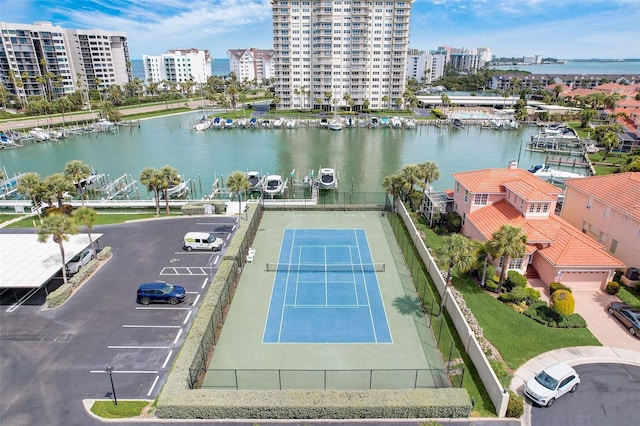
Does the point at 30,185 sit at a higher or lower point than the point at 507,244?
higher

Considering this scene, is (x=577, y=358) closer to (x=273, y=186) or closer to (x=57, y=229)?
(x=57, y=229)

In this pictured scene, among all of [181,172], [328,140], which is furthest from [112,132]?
[328,140]

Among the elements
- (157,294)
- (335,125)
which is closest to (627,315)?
(157,294)

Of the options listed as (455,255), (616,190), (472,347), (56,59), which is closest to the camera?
(472,347)

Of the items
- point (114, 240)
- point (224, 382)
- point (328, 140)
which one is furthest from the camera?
point (328, 140)

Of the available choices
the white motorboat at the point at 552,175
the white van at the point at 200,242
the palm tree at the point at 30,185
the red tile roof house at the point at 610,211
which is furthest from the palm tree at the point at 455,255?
the white motorboat at the point at 552,175

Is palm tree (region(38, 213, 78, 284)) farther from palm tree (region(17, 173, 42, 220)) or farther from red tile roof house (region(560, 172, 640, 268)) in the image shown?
red tile roof house (region(560, 172, 640, 268))

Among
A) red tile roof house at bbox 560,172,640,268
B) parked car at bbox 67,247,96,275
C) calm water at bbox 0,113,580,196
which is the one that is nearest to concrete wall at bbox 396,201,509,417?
red tile roof house at bbox 560,172,640,268

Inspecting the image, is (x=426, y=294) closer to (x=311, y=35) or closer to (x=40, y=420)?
(x=40, y=420)
